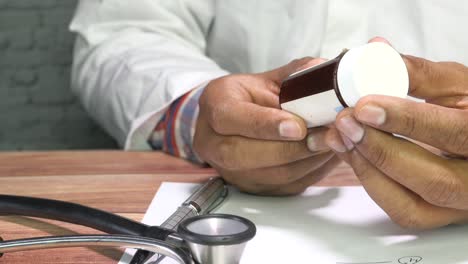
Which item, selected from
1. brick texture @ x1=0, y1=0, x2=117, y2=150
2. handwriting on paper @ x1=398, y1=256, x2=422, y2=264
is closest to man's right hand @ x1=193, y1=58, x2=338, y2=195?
handwriting on paper @ x1=398, y1=256, x2=422, y2=264

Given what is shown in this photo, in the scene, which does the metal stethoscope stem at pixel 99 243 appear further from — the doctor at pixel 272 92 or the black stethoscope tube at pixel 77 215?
the doctor at pixel 272 92

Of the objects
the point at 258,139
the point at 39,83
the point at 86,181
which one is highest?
the point at 258,139

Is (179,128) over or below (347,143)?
below

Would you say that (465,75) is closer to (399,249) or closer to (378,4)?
(399,249)

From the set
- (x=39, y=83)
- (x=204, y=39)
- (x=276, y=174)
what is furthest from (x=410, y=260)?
(x=39, y=83)

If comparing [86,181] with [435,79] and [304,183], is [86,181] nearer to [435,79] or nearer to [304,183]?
[304,183]

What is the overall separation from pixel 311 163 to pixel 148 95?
314 millimetres

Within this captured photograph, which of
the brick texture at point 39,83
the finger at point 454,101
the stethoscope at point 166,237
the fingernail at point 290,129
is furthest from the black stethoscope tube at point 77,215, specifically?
the brick texture at point 39,83

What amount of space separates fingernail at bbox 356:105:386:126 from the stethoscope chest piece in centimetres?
9

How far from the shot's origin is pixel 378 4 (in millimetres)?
771

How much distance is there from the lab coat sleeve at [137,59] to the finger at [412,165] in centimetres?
36

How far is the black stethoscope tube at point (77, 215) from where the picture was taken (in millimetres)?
376

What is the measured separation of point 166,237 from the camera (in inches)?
14.1

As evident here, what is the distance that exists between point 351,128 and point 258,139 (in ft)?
0.39
